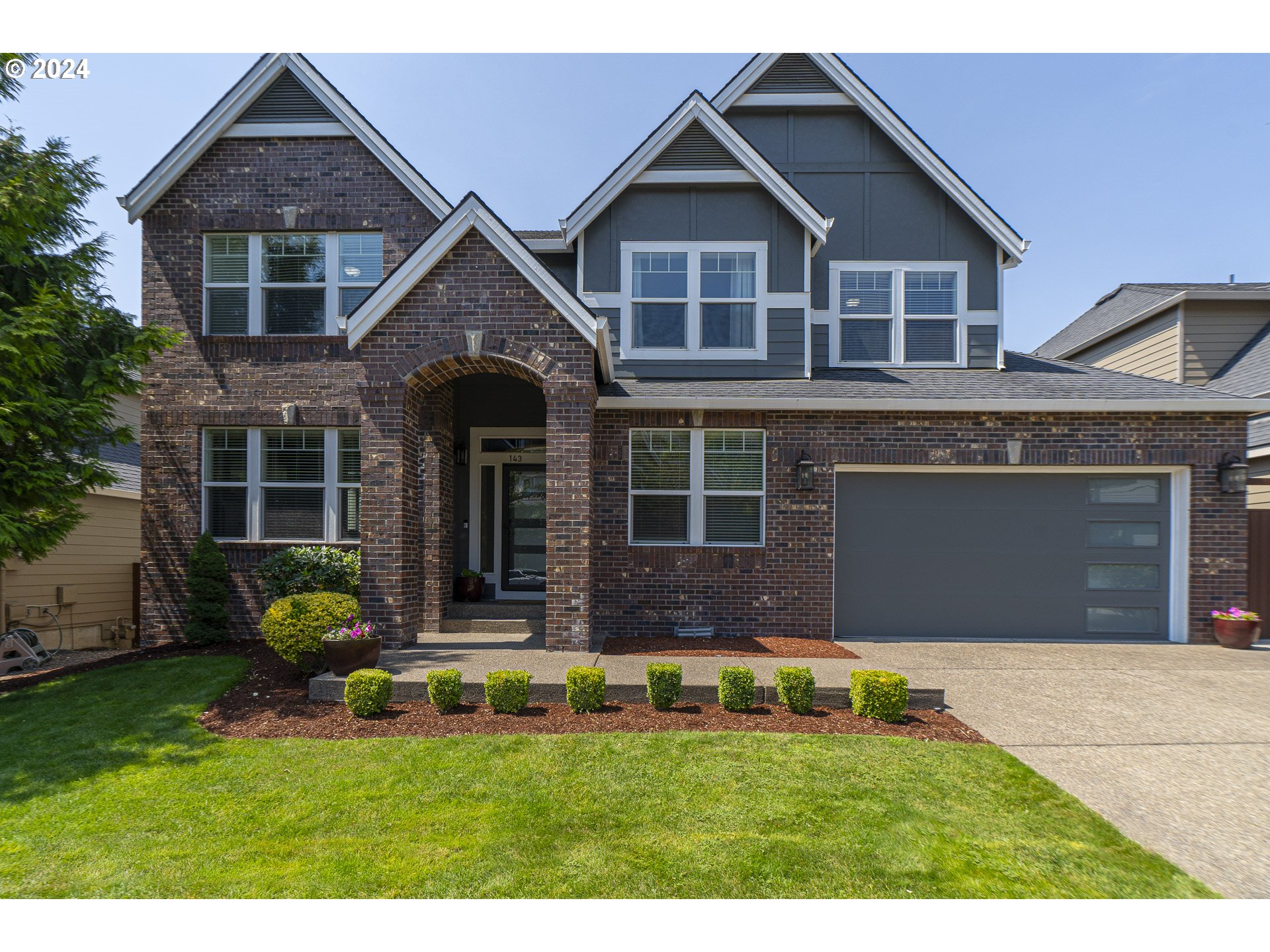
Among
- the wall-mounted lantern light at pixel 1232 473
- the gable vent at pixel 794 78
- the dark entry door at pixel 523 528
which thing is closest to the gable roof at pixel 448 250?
the dark entry door at pixel 523 528

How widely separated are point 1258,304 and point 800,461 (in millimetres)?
12224

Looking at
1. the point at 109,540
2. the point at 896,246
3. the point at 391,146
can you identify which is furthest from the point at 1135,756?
the point at 109,540

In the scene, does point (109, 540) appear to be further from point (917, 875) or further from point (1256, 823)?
point (1256, 823)

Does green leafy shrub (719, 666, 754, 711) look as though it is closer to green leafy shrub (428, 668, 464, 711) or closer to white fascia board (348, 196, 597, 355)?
green leafy shrub (428, 668, 464, 711)

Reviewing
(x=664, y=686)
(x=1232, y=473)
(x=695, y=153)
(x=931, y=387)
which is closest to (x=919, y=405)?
(x=931, y=387)

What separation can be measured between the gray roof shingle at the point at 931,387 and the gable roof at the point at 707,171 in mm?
2349

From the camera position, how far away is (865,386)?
32.1 feet

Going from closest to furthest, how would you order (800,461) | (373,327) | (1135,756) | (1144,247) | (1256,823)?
(1256,823) < (1135,756) < (373,327) < (800,461) < (1144,247)

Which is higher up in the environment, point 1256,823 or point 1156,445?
point 1156,445

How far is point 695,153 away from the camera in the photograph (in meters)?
10.2

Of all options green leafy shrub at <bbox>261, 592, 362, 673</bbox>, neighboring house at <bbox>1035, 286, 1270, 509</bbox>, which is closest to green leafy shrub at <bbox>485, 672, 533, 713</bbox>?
green leafy shrub at <bbox>261, 592, 362, 673</bbox>

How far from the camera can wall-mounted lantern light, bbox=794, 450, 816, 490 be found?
9234 mm

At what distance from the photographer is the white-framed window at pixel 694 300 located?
33.7 ft

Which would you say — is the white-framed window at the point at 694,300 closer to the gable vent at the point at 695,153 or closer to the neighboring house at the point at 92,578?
the gable vent at the point at 695,153
